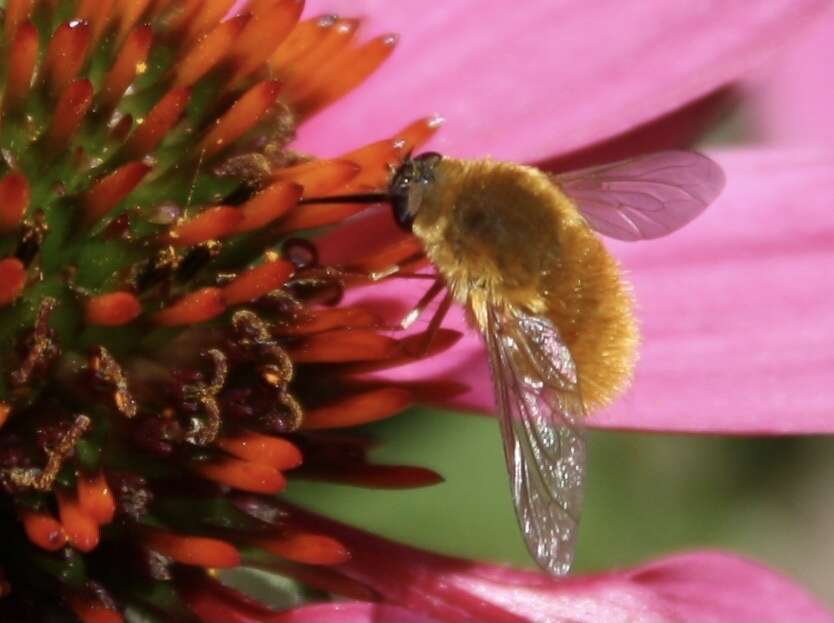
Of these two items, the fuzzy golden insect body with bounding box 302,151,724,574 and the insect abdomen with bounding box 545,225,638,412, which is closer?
the fuzzy golden insect body with bounding box 302,151,724,574

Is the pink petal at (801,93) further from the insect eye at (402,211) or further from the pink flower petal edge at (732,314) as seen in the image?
the insect eye at (402,211)

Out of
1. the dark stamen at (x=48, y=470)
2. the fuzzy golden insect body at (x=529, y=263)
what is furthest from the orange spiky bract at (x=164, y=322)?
the fuzzy golden insect body at (x=529, y=263)

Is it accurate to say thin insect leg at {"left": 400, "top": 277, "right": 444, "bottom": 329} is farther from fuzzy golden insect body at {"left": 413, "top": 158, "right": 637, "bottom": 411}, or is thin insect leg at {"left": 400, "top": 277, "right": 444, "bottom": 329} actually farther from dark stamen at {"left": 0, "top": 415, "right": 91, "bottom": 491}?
dark stamen at {"left": 0, "top": 415, "right": 91, "bottom": 491}

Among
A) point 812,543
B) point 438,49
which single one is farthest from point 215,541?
point 812,543

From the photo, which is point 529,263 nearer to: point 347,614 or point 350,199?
point 350,199

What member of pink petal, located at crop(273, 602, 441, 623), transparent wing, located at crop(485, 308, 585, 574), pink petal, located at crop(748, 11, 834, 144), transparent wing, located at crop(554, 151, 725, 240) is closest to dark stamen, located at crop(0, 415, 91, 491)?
pink petal, located at crop(273, 602, 441, 623)

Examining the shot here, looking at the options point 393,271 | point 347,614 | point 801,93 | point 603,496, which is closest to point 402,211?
point 393,271
